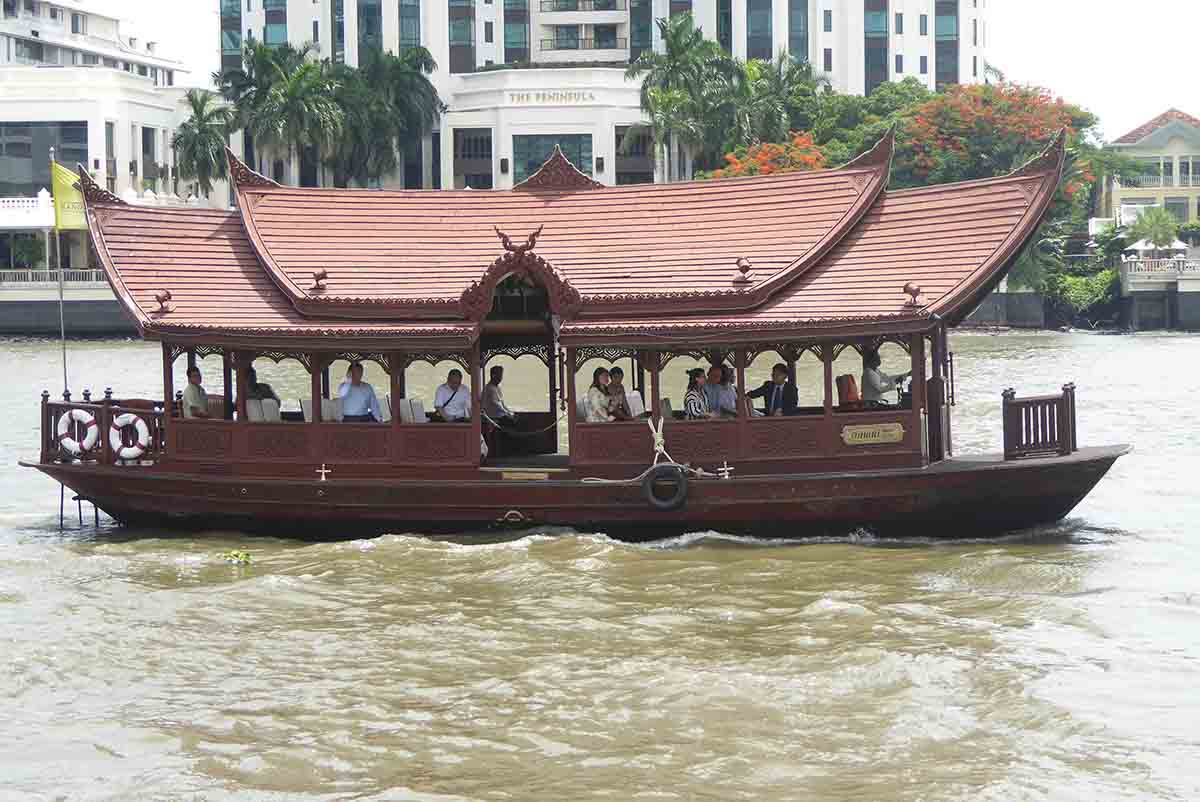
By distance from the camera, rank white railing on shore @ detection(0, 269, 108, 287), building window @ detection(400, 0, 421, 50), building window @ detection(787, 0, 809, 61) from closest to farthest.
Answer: white railing on shore @ detection(0, 269, 108, 287) → building window @ detection(400, 0, 421, 50) → building window @ detection(787, 0, 809, 61)

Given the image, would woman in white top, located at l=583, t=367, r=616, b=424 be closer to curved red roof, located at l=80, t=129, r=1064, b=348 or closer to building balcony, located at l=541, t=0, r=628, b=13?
curved red roof, located at l=80, t=129, r=1064, b=348

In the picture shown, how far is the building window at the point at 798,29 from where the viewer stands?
83812 mm

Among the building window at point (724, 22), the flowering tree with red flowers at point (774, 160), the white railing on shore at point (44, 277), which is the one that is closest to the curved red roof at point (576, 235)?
the flowering tree with red flowers at point (774, 160)

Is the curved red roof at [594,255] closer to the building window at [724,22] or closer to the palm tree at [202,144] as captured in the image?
the palm tree at [202,144]

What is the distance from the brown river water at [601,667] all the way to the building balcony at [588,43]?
220ft

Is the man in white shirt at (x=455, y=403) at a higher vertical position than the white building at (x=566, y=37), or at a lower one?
lower

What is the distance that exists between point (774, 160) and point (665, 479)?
44697 millimetres

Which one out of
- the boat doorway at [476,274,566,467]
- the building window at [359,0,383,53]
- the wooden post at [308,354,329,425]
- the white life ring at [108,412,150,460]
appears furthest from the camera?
the building window at [359,0,383,53]

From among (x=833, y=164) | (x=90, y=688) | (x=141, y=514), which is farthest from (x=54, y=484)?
(x=833, y=164)

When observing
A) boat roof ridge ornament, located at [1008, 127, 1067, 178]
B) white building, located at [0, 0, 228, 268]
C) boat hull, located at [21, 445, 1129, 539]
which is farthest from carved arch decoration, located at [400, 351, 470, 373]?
white building, located at [0, 0, 228, 268]

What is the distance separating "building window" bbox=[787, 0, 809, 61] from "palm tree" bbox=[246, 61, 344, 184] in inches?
972

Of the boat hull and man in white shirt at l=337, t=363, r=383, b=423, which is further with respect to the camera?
man in white shirt at l=337, t=363, r=383, b=423

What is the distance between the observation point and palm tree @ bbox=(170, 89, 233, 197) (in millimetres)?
71125

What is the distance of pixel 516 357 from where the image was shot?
59.7 ft
